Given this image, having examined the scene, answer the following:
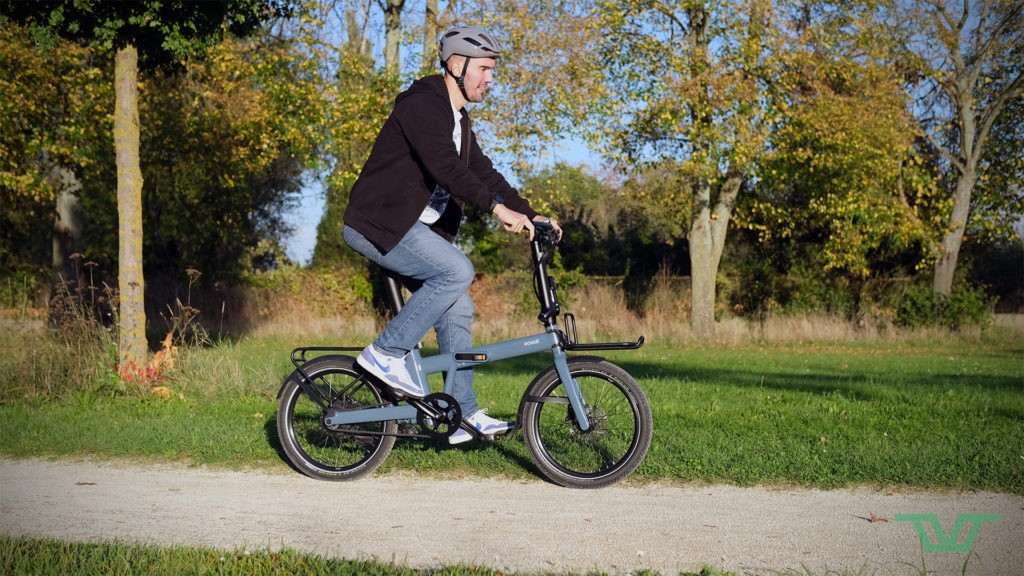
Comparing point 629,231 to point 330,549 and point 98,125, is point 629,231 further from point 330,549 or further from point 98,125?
point 330,549

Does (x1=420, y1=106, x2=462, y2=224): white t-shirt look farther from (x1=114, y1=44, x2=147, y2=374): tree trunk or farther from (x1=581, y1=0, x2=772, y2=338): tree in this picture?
(x1=581, y1=0, x2=772, y2=338): tree

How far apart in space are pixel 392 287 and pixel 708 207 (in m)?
20.3

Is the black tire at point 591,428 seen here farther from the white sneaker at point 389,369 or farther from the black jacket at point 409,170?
the black jacket at point 409,170

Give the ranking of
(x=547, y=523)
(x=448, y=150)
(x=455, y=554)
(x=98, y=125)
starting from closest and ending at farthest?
(x=455, y=554) → (x=547, y=523) → (x=448, y=150) → (x=98, y=125)

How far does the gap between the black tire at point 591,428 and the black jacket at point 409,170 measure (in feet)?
3.15

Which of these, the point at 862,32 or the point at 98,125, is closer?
the point at 98,125

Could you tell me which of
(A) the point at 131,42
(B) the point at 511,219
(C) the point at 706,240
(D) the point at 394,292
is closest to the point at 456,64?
(B) the point at 511,219

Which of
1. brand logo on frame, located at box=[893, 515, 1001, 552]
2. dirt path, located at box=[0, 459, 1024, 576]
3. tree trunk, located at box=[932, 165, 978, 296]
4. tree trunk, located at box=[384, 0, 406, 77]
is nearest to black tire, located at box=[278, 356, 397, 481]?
dirt path, located at box=[0, 459, 1024, 576]

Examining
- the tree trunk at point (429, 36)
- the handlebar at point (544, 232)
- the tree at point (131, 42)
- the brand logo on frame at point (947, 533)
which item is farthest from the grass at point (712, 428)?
the tree trunk at point (429, 36)

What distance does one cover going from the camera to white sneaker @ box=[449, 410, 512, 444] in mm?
5055

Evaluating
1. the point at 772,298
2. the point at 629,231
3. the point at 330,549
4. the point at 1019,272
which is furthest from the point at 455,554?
the point at 1019,272

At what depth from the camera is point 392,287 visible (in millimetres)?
5152

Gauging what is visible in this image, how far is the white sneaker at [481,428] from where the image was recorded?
505 centimetres

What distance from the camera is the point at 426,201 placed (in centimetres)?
488
